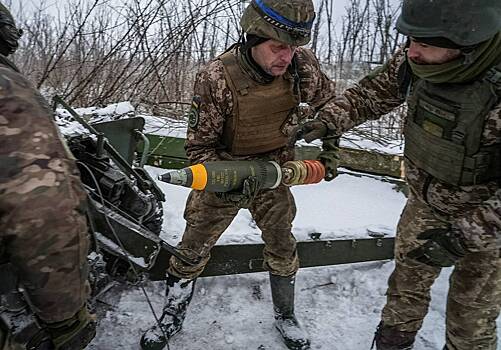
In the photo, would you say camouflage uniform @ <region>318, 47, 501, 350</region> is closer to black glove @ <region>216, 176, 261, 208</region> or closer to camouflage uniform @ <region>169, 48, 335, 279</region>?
camouflage uniform @ <region>169, 48, 335, 279</region>

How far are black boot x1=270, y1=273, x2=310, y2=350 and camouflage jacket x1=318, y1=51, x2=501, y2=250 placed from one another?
3.42 ft

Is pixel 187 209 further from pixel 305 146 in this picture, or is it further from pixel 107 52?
pixel 107 52

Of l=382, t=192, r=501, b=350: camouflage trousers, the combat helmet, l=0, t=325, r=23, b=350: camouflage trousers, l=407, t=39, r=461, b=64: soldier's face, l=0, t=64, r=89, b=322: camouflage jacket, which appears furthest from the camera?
l=382, t=192, r=501, b=350: camouflage trousers

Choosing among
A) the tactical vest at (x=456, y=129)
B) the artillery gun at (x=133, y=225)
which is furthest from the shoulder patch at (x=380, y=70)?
the artillery gun at (x=133, y=225)

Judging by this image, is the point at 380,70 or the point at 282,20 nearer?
the point at 282,20

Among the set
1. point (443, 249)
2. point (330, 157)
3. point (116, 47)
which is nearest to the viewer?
point (443, 249)

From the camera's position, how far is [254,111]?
2.67m

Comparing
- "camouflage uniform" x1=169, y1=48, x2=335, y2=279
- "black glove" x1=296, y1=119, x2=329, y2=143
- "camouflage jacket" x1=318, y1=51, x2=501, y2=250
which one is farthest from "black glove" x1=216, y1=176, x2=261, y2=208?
"camouflage jacket" x1=318, y1=51, x2=501, y2=250

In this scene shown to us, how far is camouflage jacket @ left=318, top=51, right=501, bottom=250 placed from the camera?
1.94 metres

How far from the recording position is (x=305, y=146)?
5207 millimetres

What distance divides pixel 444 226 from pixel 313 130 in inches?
33.4

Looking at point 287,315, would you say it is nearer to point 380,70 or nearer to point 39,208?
point 380,70

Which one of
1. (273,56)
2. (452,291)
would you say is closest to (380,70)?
(273,56)

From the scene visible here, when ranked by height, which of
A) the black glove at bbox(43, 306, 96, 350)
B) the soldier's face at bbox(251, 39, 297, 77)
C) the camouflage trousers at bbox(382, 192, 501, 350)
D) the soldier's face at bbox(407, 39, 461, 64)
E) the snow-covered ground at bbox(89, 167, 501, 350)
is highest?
the soldier's face at bbox(407, 39, 461, 64)
